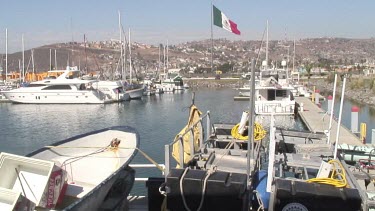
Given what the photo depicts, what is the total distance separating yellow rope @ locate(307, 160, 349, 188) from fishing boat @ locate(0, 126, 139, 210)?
3.05 m

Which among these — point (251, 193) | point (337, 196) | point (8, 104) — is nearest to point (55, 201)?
point (251, 193)

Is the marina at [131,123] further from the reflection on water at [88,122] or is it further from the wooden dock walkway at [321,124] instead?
the wooden dock walkway at [321,124]

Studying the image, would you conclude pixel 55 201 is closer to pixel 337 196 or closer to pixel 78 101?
pixel 337 196

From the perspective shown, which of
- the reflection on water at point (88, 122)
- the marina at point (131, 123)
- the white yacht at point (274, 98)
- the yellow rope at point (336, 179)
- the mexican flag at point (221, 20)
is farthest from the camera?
the white yacht at point (274, 98)

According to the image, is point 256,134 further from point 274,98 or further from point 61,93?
point 61,93

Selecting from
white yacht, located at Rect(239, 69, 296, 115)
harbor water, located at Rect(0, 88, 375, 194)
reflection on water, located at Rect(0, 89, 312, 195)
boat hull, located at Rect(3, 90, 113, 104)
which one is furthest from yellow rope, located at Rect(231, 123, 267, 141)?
boat hull, located at Rect(3, 90, 113, 104)

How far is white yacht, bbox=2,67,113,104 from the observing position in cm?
5238

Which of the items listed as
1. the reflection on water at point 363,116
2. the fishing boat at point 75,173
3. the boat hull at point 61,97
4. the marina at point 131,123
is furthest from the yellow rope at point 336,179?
the boat hull at point 61,97

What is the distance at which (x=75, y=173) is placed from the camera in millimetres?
7898

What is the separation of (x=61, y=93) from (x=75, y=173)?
4651 cm

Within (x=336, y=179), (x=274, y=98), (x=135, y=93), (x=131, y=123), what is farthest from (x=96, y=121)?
(x=336, y=179)

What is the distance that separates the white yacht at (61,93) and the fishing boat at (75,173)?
45.0m

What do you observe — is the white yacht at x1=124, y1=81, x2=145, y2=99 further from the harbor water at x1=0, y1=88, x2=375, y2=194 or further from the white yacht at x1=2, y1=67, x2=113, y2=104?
the white yacht at x1=2, y1=67, x2=113, y2=104

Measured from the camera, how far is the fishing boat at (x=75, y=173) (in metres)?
5.98
